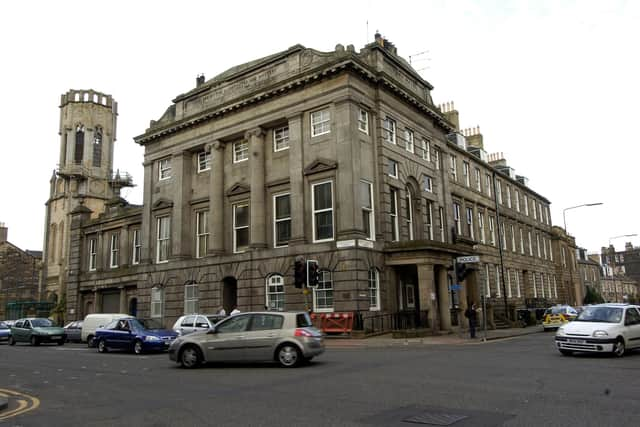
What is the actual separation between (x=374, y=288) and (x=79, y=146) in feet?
176

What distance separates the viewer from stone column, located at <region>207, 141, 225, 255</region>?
3209 cm

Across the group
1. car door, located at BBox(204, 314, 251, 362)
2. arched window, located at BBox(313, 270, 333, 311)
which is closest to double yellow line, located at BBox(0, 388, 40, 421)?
car door, located at BBox(204, 314, 251, 362)

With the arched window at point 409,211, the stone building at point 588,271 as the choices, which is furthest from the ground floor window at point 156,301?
the stone building at point 588,271

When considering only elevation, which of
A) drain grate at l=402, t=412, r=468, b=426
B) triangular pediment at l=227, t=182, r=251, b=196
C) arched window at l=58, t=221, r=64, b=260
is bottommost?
drain grate at l=402, t=412, r=468, b=426

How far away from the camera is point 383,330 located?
2600 centimetres

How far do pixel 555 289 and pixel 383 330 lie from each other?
41.4 m

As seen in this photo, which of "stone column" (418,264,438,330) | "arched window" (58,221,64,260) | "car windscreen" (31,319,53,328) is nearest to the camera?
"stone column" (418,264,438,330)

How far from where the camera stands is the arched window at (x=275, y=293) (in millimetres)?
28719

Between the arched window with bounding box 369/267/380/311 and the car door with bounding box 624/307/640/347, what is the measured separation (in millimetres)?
12660

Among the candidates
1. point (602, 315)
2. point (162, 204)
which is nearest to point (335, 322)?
point (602, 315)

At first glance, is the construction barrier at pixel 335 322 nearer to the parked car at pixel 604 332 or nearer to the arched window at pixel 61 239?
the parked car at pixel 604 332

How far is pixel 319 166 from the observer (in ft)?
91.9

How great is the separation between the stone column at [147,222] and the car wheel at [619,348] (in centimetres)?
2942

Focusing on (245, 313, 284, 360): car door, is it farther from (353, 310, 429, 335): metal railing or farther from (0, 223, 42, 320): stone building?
(0, 223, 42, 320): stone building
